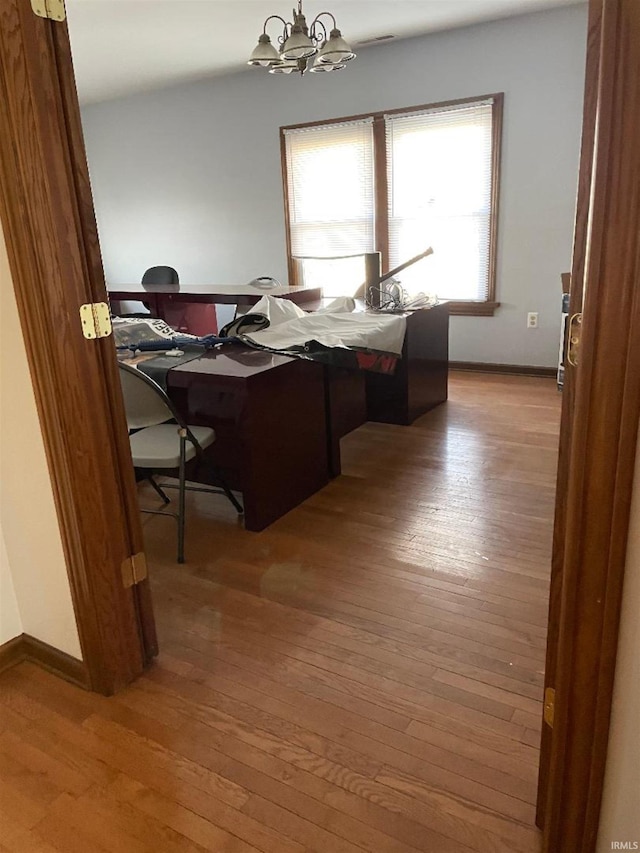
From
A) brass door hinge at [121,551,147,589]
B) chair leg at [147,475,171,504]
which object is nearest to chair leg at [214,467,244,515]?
chair leg at [147,475,171,504]

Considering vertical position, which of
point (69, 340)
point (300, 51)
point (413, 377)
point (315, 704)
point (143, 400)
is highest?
point (300, 51)

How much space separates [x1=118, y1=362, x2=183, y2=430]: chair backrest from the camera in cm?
228

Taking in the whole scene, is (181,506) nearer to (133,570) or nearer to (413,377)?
(133,570)

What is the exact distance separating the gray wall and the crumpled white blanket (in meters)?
1.87

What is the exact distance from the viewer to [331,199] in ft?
17.7

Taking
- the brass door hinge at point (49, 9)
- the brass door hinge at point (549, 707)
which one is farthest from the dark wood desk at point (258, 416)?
the brass door hinge at point (549, 707)

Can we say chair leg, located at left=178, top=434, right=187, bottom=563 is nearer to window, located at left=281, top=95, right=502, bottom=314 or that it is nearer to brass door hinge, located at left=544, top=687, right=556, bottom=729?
brass door hinge, located at left=544, top=687, right=556, bottom=729

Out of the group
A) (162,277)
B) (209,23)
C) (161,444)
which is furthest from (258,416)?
(162,277)

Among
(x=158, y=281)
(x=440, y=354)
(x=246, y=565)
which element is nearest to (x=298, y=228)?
(x=158, y=281)

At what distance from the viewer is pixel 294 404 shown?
2691mm

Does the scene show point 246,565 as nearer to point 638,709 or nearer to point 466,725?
point 466,725

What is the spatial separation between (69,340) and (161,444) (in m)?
0.98

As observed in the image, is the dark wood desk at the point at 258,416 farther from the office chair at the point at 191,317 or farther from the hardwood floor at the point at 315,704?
the office chair at the point at 191,317

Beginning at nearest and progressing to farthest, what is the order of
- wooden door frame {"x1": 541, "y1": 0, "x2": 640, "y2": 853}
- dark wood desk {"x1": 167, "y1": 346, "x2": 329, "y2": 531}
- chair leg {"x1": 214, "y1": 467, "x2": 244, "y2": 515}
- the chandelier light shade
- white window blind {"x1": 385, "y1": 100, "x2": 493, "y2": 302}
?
wooden door frame {"x1": 541, "y1": 0, "x2": 640, "y2": 853}, dark wood desk {"x1": 167, "y1": 346, "x2": 329, "y2": 531}, chair leg {"x1": 214, "y1": 467, "x2": 244, "y2": 515}, the chandelier light shade, white window blind {"x1": 385, "y1": 100, "x2": 493, "y2": 302}
